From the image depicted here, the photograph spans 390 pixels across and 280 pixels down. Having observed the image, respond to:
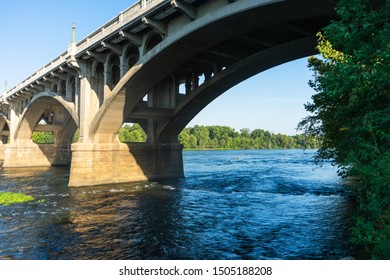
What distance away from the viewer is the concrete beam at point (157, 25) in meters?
19.4

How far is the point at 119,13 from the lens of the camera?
22062 mm

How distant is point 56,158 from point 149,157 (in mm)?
28411

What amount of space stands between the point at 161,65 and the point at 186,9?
16.1ft

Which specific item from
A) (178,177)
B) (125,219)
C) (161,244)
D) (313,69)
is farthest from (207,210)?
(178,177)

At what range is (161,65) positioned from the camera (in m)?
21.4

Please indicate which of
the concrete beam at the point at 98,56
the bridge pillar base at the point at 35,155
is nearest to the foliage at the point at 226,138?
the bridge pillar base at the point at 35,155

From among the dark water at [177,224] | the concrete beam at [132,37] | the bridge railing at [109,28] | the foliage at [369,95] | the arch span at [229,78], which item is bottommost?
the dark water at [177,224]

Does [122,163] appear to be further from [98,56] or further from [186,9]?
[186,9]

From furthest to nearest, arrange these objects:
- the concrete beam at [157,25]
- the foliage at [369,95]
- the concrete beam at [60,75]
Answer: the concrete beam at [60,75] < the concrete beam at [157,25] < the foliage at [369,95]

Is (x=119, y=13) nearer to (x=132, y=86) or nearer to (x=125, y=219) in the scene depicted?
(x=132, y=86)

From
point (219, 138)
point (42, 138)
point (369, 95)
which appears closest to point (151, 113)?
point (369, 95)

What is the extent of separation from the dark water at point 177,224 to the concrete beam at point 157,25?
10.7 metres

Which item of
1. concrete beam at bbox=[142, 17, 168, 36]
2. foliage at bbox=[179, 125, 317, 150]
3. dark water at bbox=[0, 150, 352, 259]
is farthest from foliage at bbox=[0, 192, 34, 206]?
foliage at bbox=[179, 125, 317, 150]

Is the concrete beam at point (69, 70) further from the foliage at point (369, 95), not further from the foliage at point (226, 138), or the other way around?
the foliage at point (226, 138)
